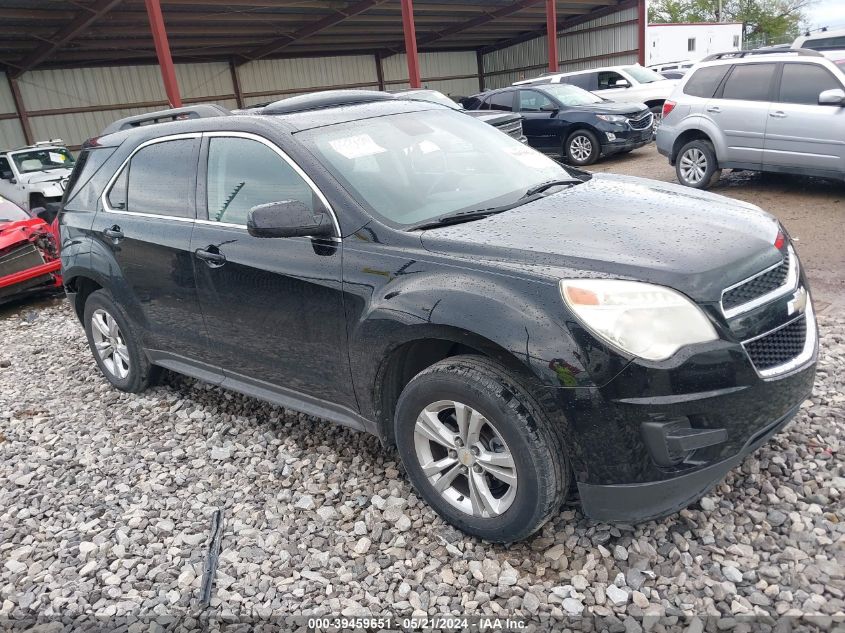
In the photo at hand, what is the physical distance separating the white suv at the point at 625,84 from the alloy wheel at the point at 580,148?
9.90 feet

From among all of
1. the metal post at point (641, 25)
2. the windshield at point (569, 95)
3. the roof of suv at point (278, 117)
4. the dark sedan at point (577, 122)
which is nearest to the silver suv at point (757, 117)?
the dark sedan at point (577, 122)

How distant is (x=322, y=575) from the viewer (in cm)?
275

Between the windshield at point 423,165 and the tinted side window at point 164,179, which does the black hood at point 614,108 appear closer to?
the windshield at point 423,165

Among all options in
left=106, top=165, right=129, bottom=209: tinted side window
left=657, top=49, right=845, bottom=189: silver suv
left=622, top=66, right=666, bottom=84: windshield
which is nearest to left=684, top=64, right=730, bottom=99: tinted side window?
left=657, top=49, right=845, bottom=189: silver suv

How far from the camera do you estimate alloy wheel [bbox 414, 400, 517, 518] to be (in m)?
2.61

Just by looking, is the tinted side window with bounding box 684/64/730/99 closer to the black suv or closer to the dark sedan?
the dark sedan

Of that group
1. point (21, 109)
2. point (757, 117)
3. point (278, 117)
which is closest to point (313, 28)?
point (21, 109)

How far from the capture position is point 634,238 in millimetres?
2605

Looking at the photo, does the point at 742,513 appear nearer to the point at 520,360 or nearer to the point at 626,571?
the point at 626,571

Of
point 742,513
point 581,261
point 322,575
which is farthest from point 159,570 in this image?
point 742,513

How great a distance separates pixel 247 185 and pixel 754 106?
720 centimetres

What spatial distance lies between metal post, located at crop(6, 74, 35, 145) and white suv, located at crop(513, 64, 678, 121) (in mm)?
14656

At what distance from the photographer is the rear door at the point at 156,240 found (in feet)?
12.2

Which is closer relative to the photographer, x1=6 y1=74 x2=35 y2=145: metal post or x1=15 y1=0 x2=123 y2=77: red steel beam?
x1=15 y1=0 x2=123 y2=77: red steel beam
